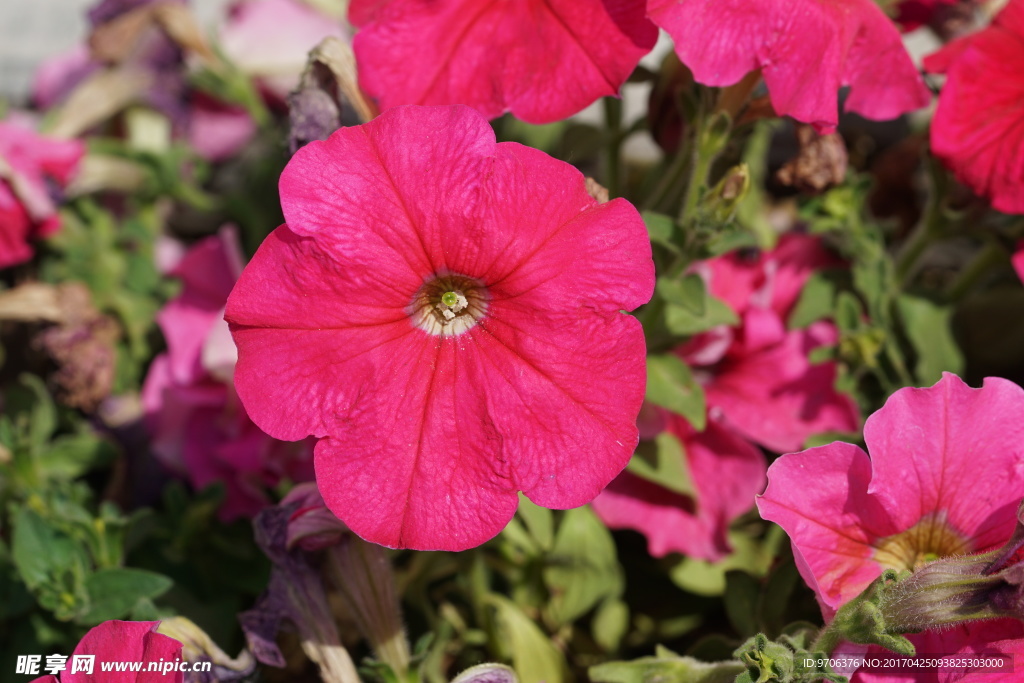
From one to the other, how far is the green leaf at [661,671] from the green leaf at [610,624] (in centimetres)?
31

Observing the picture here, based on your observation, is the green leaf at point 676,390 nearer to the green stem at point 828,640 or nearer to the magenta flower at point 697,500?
the magenta flower at point 697,500

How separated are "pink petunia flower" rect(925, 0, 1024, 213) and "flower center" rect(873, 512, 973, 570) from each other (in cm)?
38

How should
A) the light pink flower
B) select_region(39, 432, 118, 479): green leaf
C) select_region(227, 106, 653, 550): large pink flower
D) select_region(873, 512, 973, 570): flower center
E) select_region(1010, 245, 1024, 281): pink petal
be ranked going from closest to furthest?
select_region(227, 106, 653, 550): large pink flower, select_region(873, 512, 973, 570): flower center, select_region(1010, 245, 1024, 281): pink petal, select_region(39, 432, 118, 479): green leaf, the light pink flower

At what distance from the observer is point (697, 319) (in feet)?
3.59

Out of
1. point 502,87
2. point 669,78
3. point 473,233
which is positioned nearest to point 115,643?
point 473,233

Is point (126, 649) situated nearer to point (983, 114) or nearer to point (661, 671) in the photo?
point (661, 671)

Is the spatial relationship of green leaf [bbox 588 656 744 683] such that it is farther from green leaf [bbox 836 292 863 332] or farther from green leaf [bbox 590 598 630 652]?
green leaf [bbox 836 292 863 332]

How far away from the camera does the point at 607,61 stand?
94 centimetres

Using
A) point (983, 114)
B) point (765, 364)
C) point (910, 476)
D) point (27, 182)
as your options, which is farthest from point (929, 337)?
point (27, 182)

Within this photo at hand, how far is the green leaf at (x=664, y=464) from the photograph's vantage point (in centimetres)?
116

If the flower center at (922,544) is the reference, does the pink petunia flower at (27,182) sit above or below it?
above

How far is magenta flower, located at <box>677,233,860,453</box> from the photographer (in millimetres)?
1245

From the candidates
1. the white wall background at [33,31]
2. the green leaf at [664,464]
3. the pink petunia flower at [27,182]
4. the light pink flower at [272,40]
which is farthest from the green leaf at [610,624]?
the white wall background at [33,31]

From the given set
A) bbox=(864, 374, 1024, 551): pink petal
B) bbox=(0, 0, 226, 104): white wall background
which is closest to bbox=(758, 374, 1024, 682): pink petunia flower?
bbox=(864, 374, 1024, 551): pink petal
